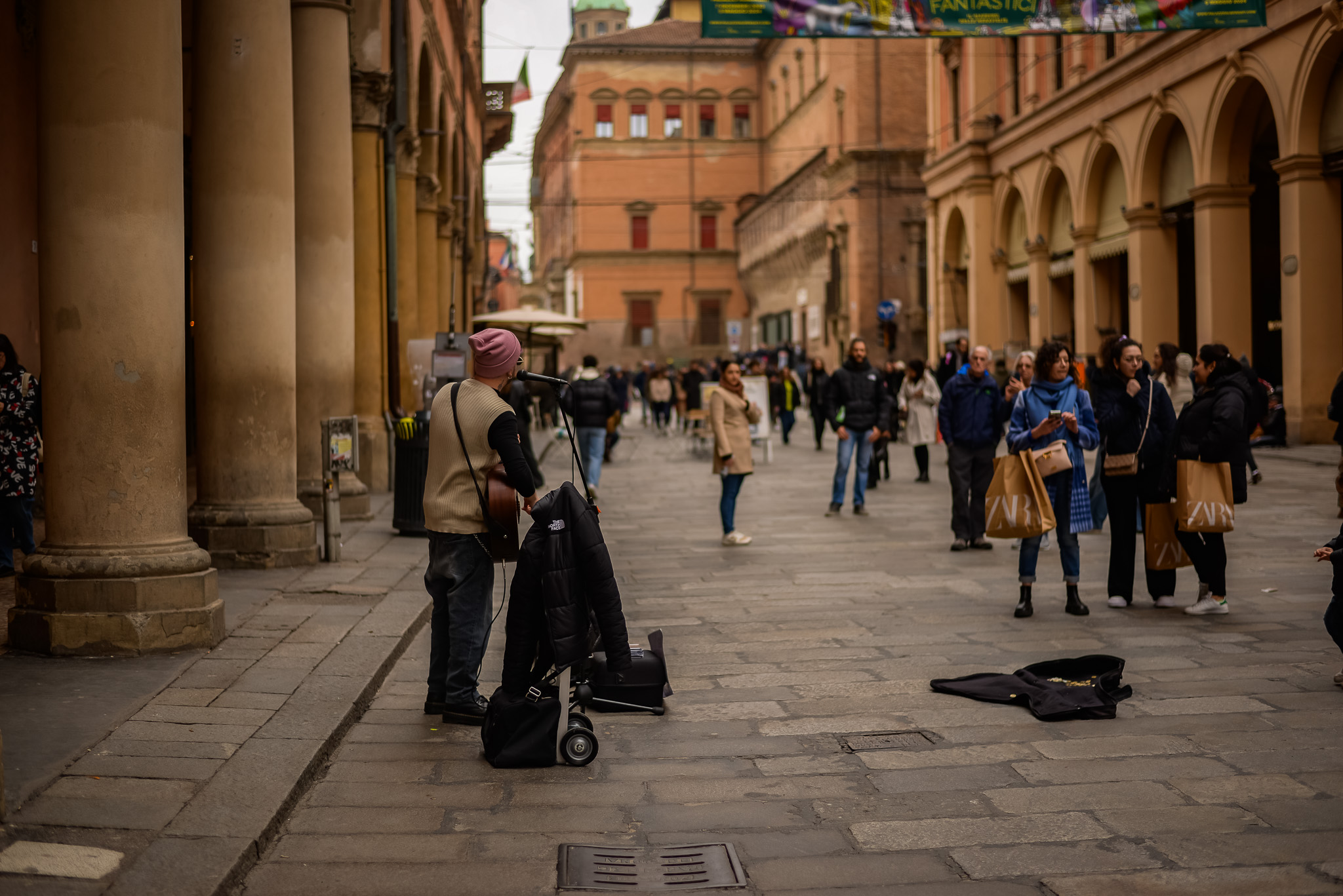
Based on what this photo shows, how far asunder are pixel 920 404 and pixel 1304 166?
8.59m

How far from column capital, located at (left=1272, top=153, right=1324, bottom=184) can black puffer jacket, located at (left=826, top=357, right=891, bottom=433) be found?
35.4 ft

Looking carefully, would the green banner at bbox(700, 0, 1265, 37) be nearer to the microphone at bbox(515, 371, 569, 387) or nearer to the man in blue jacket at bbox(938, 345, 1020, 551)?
the man in blue jacket at bbox(938, 345, 1020, 551)

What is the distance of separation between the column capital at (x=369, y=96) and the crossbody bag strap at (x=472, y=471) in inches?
448

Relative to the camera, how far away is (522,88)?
136ft

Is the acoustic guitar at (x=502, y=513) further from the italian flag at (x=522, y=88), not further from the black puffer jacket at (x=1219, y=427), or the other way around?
the italian flag at (x=522, y=88)

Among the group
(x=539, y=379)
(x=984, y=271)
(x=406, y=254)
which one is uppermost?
(x=984, y=271)

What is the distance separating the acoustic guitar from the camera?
19.9 ft

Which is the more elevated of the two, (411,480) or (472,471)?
(472,471)

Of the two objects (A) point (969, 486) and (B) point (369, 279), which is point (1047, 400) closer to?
(A) point (969, 486)

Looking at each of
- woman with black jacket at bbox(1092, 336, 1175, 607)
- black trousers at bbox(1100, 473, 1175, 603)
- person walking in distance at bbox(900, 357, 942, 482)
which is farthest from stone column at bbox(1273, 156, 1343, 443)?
black trousers at bbox(1100, 473, 1175, 603)

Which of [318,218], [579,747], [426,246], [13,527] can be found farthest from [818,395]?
[579,747]

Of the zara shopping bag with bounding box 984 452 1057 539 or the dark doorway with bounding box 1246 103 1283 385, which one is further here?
the dark doorway with bounding box 1246 103 1283 385

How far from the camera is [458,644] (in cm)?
630

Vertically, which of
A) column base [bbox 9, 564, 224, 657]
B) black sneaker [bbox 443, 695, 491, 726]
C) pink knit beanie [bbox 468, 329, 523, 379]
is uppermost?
pink knit beanie [bbox 468, 329, 523, 379]
